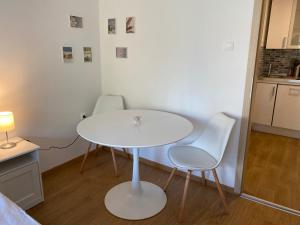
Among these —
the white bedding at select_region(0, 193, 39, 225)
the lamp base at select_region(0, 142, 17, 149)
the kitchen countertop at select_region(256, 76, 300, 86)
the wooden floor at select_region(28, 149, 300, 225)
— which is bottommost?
the wooden floor at select_region(28, 149, 300, 225)

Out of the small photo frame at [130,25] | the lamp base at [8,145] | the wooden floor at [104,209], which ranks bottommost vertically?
the wooden floor at [104,209]

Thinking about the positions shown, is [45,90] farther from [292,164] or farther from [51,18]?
[292,164]

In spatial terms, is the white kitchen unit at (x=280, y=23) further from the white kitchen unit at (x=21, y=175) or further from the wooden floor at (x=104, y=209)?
the white kitchen unit at (x=21, y=175)

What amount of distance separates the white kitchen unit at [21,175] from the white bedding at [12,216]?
2.52 ft

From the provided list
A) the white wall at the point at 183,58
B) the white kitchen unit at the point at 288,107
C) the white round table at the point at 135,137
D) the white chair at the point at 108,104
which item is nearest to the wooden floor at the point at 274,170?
the white kitchen unit at the point at 288,107

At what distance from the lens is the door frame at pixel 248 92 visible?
6.19 feet

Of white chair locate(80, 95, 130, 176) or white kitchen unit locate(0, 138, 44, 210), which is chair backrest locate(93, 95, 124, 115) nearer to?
white chair locate(80, 95, 130, 176)

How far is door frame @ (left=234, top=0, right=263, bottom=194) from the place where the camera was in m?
1.89

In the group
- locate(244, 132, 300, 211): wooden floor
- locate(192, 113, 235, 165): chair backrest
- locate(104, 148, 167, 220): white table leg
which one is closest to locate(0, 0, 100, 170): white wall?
locate(104, 148, 167, 220): white table leg

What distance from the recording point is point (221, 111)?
7.30 ft

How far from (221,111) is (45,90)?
1769 millimetres

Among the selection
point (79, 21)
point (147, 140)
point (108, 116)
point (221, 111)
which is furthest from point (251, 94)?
point (79, 21)

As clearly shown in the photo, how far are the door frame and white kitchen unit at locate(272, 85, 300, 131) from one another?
Result: 1.85 m

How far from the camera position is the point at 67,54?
2.55 meters
